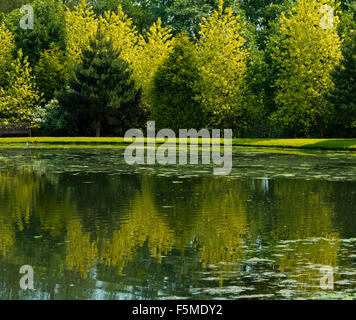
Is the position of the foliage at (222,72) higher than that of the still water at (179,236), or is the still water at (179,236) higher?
the foliage at (222,72)

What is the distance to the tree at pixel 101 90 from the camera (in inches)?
2320

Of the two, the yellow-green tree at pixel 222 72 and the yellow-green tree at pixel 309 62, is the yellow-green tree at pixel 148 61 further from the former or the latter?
the yellow-green tree at pixel 309 62

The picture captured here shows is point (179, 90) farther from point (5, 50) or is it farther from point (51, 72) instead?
point (5, 50)

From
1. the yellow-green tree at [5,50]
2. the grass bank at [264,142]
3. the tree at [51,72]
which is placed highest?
the yellow-green tree at [5,50]

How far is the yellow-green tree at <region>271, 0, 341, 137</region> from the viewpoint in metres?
53.3

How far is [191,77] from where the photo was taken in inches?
2341

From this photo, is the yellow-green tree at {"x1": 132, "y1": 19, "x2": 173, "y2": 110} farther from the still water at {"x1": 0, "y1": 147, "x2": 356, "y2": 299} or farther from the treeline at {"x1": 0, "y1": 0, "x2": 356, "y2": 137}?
the still water at {"x1": 0, "y1": 147, "x2": 356, "y2": 299}

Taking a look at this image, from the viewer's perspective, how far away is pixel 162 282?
9.13m

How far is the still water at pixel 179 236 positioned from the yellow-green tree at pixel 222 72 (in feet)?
111

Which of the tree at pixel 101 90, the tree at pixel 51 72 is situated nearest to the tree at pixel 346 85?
the tree at pixel 101 90

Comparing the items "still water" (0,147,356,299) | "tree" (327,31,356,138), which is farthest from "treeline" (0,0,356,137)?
"still water" (0,147,356,299)

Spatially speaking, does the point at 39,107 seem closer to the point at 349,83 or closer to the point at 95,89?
the point at 95,89

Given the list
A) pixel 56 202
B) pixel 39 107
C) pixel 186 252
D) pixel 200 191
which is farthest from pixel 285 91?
pixel 186 252
